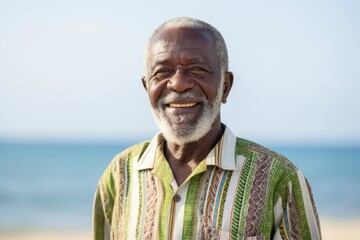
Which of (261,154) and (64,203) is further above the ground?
(64,203)

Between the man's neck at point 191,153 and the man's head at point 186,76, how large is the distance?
0.06 m

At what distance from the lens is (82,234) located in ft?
40.5

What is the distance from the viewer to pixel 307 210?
3.05 metres

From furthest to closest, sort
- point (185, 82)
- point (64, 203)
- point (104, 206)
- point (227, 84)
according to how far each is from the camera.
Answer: point (64, 203)
point (104, 206)
point (227, 84)
point (185, 82)

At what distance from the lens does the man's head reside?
302cm

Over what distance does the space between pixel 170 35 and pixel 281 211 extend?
0.89 m

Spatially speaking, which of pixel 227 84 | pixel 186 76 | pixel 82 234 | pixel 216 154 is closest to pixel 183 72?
pixel 186 76

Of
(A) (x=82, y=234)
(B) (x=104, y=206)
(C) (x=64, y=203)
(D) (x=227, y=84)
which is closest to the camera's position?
(D) (x=227, y=84)

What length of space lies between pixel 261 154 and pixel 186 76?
18.9 inches

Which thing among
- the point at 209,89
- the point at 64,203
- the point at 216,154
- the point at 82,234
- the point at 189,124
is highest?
the point at 64,203

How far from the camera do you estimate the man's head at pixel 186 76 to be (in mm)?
3020

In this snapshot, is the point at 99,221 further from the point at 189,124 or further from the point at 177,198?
the point at 189,124

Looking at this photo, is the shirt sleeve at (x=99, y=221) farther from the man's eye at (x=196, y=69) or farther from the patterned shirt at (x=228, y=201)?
the man's eye at (x=196, y=69)

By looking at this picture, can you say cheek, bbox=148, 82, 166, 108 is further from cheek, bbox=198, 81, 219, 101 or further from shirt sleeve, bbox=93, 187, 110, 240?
shirt sleeve, bbox=93, 187, 110, 240
